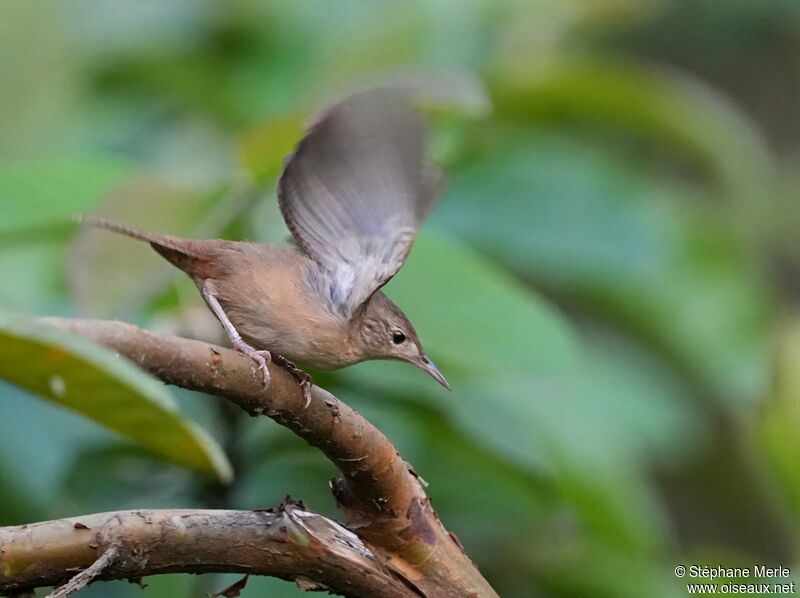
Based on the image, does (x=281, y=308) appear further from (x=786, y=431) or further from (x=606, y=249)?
(x=606, y=249)

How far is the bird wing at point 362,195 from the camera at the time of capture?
2.25 metres

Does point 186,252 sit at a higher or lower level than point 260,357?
higher

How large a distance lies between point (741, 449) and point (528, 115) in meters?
1.89

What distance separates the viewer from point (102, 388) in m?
1.99

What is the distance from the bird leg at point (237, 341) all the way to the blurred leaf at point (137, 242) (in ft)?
0.46

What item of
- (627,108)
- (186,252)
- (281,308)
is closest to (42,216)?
(186,252)

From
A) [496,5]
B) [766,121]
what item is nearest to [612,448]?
[496,5]

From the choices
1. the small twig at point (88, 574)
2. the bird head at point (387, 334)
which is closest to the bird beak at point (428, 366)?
the bird head at point (387, 334)

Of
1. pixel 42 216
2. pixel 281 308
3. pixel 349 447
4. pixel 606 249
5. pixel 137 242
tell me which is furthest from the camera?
pixel 606 249

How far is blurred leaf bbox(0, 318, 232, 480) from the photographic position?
178 cm

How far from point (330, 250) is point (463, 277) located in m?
0.36

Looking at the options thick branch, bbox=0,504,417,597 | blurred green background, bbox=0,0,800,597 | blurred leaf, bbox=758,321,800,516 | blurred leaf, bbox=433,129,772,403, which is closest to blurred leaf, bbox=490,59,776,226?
blurred green background, bbox=0,0,800,597

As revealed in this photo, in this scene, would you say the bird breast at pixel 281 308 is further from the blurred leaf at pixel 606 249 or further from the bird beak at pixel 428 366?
the blurred leaf at pixel 606 249

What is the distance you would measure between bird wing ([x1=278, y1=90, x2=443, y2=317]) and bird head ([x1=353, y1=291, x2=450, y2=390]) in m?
0.09
